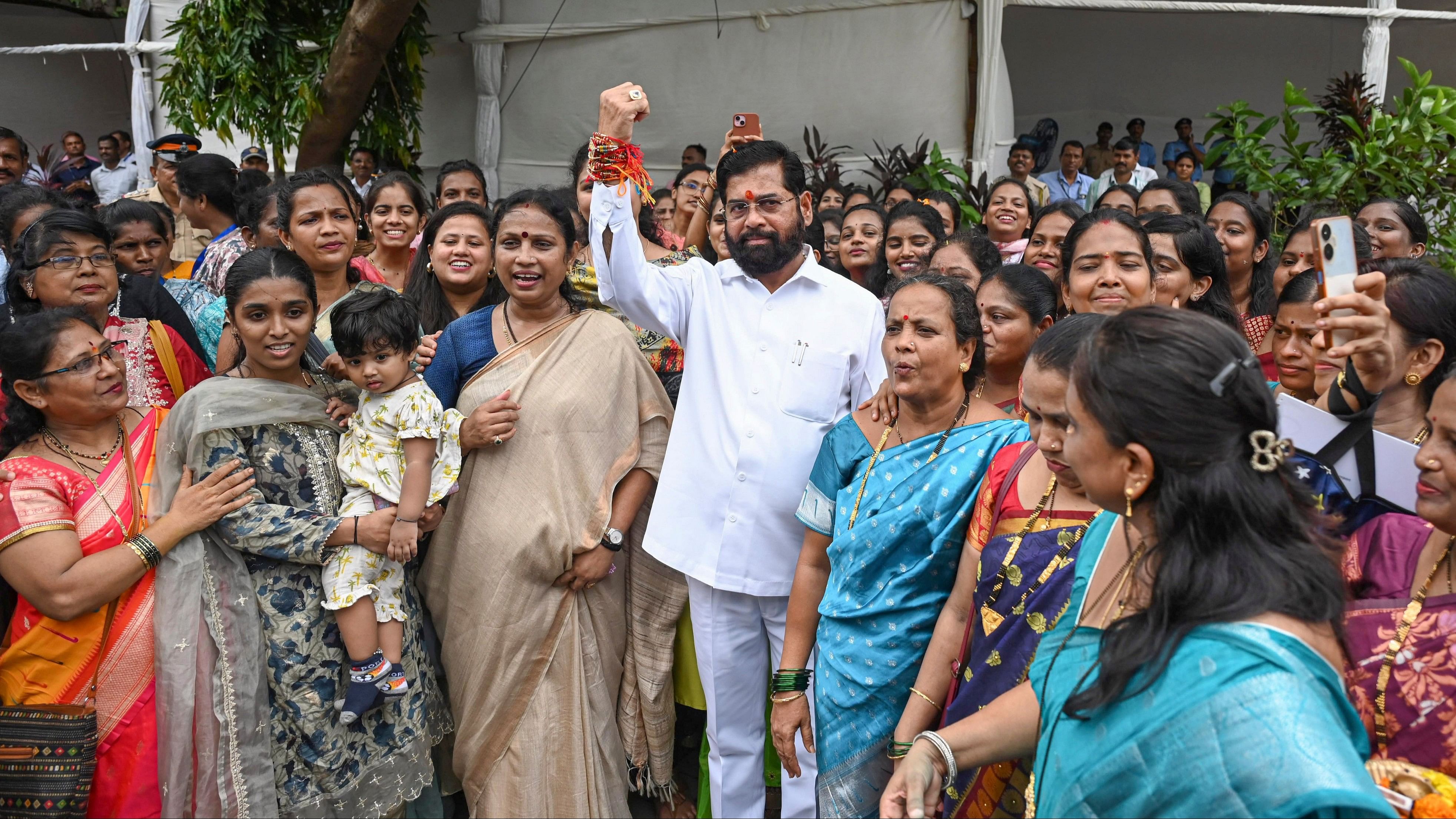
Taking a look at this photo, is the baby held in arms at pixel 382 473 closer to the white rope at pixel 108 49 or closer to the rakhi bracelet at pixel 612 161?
the rakhi bracelet at pixel 612 161

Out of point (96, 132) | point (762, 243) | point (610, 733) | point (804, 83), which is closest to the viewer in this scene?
point (762, 243)

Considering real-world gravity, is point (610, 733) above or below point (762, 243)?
below

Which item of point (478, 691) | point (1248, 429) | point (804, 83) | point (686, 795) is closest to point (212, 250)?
point (478, 691)

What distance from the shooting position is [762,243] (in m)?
3.01

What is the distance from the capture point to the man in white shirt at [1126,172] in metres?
9.04

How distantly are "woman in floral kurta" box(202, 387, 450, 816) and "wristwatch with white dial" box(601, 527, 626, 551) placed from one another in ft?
2.04

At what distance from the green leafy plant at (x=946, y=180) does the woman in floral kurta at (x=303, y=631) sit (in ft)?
19.1

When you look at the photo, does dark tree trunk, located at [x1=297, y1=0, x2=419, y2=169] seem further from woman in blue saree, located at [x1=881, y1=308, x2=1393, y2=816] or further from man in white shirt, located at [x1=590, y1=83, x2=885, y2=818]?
woman in blue saree, located at [x1=881, y1=308, x2=1393, y2=816]

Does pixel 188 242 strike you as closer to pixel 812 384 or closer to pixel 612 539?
pixel 612 539

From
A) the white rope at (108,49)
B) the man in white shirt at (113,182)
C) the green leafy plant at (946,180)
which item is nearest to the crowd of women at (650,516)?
the green leafy plant at (946,180)

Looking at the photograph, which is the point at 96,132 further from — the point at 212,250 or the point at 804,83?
the point at 212,250

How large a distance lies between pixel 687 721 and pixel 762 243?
1.84m

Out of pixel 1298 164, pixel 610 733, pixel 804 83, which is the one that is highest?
pixel 804 83

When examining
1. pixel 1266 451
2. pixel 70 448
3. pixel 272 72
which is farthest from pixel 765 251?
pixel 272 72
